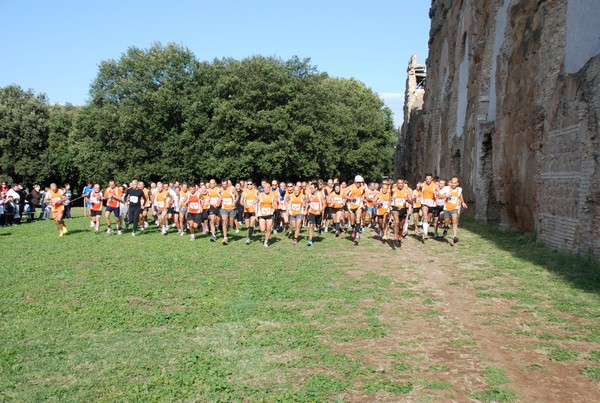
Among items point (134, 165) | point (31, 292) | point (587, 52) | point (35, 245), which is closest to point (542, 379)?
point (31, 292)

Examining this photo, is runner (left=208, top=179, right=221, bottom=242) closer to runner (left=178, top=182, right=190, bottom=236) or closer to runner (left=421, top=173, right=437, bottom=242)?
runner (left=178, top=182, right=190, bottom=236)

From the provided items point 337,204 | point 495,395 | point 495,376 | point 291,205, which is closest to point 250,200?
point 291,205

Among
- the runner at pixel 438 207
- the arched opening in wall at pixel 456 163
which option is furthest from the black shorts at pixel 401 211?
the arched opening in wall at pixel 456 163

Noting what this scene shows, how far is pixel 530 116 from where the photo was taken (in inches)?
633

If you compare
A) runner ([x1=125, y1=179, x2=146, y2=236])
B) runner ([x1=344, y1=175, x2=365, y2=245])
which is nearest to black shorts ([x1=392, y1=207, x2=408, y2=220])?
runner ([x1=344, y1=175, x2=365, y2=245])

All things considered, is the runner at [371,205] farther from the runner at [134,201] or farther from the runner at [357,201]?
the runner at [134,201]

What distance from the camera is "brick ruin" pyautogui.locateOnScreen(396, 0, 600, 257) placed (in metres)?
12.1

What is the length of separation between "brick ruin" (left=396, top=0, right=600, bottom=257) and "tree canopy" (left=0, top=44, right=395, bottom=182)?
46.3ft

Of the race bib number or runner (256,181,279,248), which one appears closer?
the race bib number

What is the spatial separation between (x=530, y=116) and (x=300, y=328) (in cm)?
1218

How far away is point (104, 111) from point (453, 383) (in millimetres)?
42562

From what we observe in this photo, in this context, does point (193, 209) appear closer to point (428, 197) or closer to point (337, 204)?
point (337, 204)

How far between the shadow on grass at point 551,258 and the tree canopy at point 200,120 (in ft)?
80.1

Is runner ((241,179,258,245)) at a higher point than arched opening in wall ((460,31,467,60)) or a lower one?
lower
